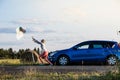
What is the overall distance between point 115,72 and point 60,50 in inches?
521

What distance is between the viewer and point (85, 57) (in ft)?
90.9

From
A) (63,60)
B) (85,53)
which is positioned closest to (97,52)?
(85,53)

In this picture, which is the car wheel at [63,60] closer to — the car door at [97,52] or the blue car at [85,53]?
the blue car at [85,53]

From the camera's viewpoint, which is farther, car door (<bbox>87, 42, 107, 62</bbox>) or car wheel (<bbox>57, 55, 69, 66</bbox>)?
car wheel (<bbox>57, 55, 69, 66</bbox>)

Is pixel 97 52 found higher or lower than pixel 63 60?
higher

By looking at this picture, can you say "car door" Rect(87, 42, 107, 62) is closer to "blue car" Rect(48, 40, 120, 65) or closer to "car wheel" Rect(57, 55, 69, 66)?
"blue car" Rect(48, 40, 120, 65)

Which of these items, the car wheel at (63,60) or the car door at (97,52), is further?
the car wheel at (63,60)

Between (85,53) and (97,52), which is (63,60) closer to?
(85,53)

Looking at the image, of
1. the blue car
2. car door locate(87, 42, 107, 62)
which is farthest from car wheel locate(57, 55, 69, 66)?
car door locate(87, 42, 107, 62)

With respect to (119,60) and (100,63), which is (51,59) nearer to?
(100,63)

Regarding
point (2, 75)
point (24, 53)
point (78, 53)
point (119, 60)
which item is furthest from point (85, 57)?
point (119, 60)

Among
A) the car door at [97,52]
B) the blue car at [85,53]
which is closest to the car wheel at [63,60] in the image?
the blue car at [85,53]

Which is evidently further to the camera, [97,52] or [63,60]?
[63,60]

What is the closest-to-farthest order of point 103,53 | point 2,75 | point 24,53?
point 2,75, point 103,53, point 24,53
